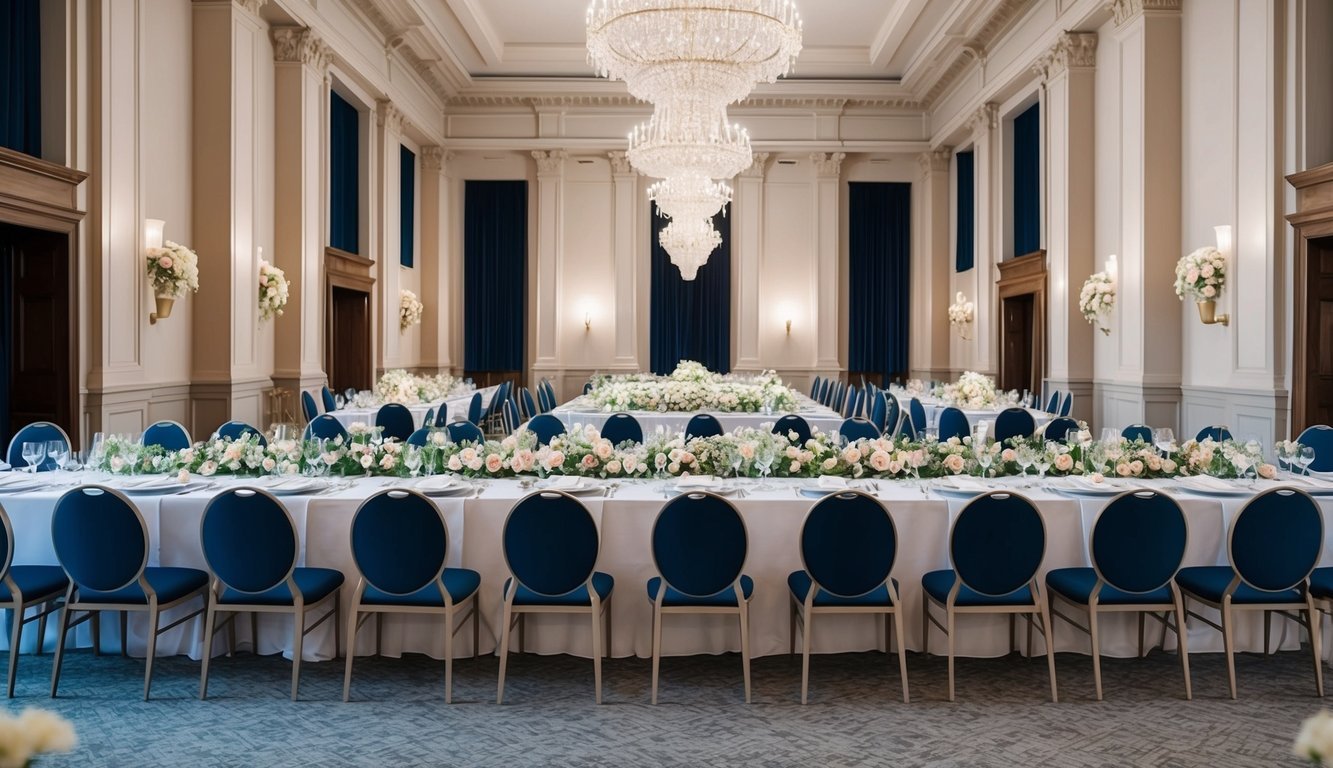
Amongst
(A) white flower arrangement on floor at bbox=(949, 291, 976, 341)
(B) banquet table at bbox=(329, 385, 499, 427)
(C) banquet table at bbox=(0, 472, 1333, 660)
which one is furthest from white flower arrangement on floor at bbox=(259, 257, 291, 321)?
(A) white flower arrangement on floor at bbox=(949, 291, 976, 341)

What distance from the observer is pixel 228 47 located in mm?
8367

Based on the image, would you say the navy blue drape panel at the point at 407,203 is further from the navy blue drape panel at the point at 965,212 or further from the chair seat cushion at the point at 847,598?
the chair seat cushion at the point at 847,598

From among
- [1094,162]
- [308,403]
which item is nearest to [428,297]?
[308,403]

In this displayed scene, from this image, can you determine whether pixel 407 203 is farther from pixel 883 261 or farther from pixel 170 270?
pixel 883 261

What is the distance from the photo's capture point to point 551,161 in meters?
15.5

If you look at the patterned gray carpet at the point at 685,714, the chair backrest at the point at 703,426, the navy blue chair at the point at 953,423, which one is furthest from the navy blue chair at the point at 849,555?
the navy blue chair at the point at 953,423

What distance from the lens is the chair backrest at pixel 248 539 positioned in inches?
148

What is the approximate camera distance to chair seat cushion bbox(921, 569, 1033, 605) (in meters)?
3.87

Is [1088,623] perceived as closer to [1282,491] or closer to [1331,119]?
[1282,491]

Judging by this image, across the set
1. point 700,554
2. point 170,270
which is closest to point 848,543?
point 700,554

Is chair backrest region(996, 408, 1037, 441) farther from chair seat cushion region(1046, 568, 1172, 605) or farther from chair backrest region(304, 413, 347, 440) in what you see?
chair backrest region(304, 413, 347, 440)

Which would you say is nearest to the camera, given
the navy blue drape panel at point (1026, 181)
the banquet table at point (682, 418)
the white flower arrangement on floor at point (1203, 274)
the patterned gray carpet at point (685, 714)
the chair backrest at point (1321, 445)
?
the patterned gray carpet at point (685, 714)

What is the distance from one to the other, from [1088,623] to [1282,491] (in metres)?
1.04

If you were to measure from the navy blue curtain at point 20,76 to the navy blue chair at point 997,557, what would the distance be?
21.5 feet
